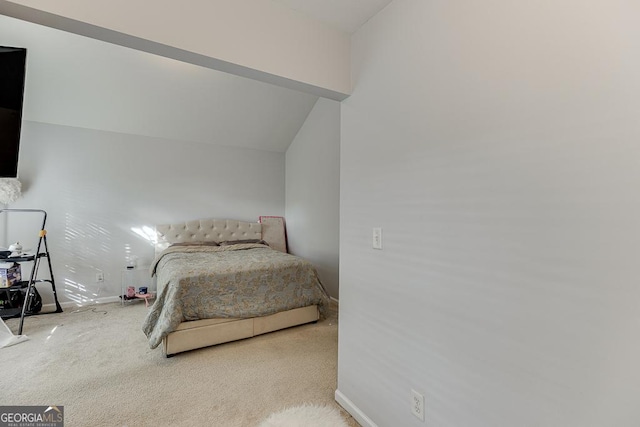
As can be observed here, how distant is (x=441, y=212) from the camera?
4.21 feet

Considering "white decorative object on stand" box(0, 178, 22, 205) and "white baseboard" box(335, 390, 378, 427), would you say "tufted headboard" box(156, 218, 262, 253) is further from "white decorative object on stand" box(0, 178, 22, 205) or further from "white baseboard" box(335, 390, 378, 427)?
"white baseboard" box(335, 390, 378, 427)

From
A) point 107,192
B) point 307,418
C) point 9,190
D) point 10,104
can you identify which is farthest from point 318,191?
point 9,190

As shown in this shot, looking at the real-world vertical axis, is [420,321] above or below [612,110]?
below

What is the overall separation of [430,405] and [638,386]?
0.77 m

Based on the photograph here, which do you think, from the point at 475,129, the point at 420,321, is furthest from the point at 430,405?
the point at 475,129

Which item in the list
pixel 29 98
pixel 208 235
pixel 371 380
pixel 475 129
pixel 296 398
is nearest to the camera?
pixel 475 129

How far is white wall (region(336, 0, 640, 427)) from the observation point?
820 millimetres

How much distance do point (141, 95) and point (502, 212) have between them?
4106mm

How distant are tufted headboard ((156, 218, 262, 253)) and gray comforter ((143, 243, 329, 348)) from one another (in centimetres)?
80

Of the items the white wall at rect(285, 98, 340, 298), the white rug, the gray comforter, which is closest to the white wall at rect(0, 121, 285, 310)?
the white wall at rect(285, 98, 340, 298)

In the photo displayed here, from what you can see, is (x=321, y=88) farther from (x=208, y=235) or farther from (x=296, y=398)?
(x=208, y=235)

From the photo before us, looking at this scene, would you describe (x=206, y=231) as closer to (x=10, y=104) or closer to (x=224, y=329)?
(x=224, y=329)

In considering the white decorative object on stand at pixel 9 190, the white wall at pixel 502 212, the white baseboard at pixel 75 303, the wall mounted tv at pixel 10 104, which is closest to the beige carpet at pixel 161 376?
the white baseboard at pixel 75 303

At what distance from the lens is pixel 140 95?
11.8 ft
